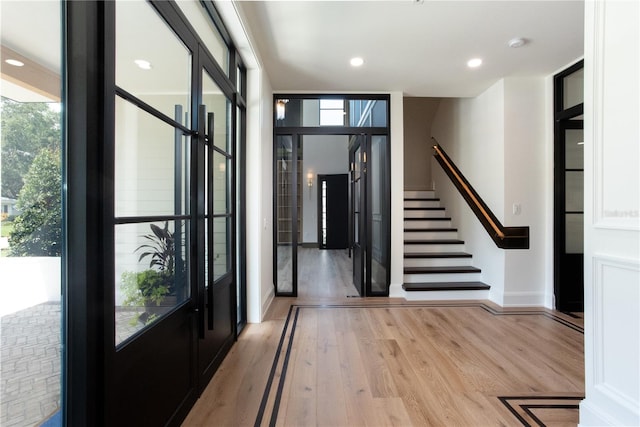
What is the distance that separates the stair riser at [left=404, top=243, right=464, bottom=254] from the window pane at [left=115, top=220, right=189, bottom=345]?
3596mm

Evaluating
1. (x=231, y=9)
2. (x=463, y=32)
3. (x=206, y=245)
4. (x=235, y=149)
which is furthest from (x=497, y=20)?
(x=206, y=245)

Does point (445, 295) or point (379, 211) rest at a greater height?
point (379, 211)

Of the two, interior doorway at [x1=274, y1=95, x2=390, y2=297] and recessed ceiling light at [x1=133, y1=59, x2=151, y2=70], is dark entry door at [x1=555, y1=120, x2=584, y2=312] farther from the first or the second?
recessed ceiling light at [x1=133, y1=59, x2=151, y2=70]

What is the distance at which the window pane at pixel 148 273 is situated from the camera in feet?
4.11

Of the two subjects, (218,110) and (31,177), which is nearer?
(31,177)

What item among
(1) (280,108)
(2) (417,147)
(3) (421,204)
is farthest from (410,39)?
(2) (417,147)

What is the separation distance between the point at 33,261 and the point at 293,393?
5.16ft

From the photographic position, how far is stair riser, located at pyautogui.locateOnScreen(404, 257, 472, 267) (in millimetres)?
4453

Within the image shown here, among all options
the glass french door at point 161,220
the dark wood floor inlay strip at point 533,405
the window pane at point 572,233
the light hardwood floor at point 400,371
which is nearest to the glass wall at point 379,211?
the light hardwood floor at point 400,371

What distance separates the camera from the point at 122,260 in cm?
126

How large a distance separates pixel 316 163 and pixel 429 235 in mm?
5227

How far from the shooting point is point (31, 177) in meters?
0.89

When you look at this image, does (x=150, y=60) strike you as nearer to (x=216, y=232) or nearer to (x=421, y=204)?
(x=216, y=232)

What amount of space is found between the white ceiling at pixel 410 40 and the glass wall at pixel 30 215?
177 centimetres
